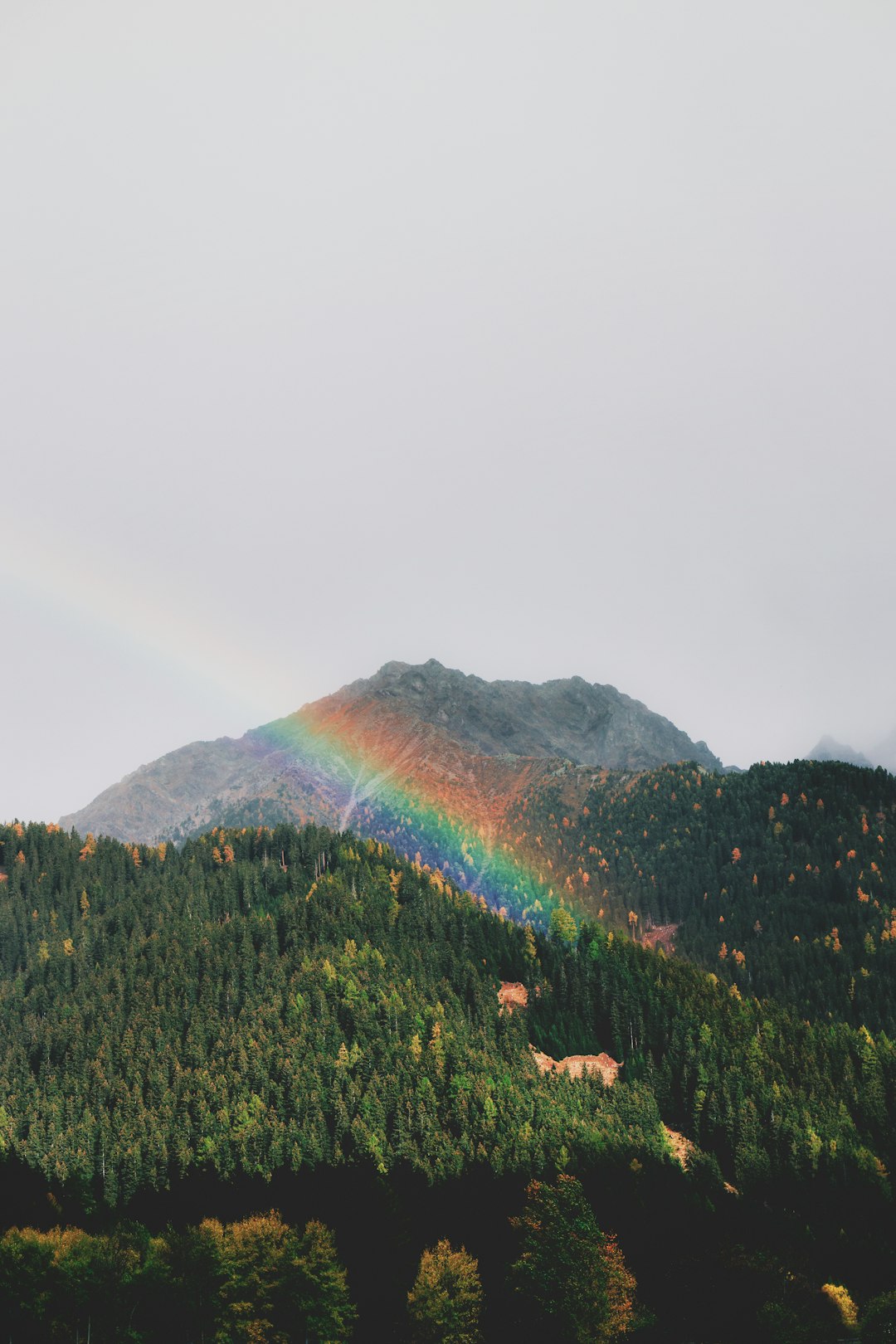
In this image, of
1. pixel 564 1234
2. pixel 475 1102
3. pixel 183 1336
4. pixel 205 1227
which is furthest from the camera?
Result: pixel 475 1102

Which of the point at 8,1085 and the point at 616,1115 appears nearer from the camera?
the point at 616,1115

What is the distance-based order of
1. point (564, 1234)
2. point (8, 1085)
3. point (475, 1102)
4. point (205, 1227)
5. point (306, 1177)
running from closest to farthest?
point (564, 1234), point (205, 1227), point (306, 1177), point (475, 1102), point (8, 1085)

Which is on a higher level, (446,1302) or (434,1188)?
(446,1302)

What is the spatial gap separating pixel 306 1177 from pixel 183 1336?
53.0m

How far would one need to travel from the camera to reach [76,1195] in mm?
157500

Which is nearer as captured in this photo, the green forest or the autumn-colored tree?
the autumn-colored tree

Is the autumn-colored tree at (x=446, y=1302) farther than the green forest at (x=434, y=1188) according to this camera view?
No

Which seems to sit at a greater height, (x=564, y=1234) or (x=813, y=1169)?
(x=564, y=1234)

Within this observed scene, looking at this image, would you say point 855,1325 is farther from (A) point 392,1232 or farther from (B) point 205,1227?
(B) point 205,1227

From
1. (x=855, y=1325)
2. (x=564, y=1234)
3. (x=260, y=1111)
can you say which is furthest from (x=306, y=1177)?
(x=855, y=1325)

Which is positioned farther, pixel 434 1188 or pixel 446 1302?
pixel 434 1188

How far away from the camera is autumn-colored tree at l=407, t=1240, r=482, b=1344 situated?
104 metres

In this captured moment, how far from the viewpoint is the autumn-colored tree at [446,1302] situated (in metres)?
104

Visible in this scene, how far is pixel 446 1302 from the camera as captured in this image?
10544 centimetres
